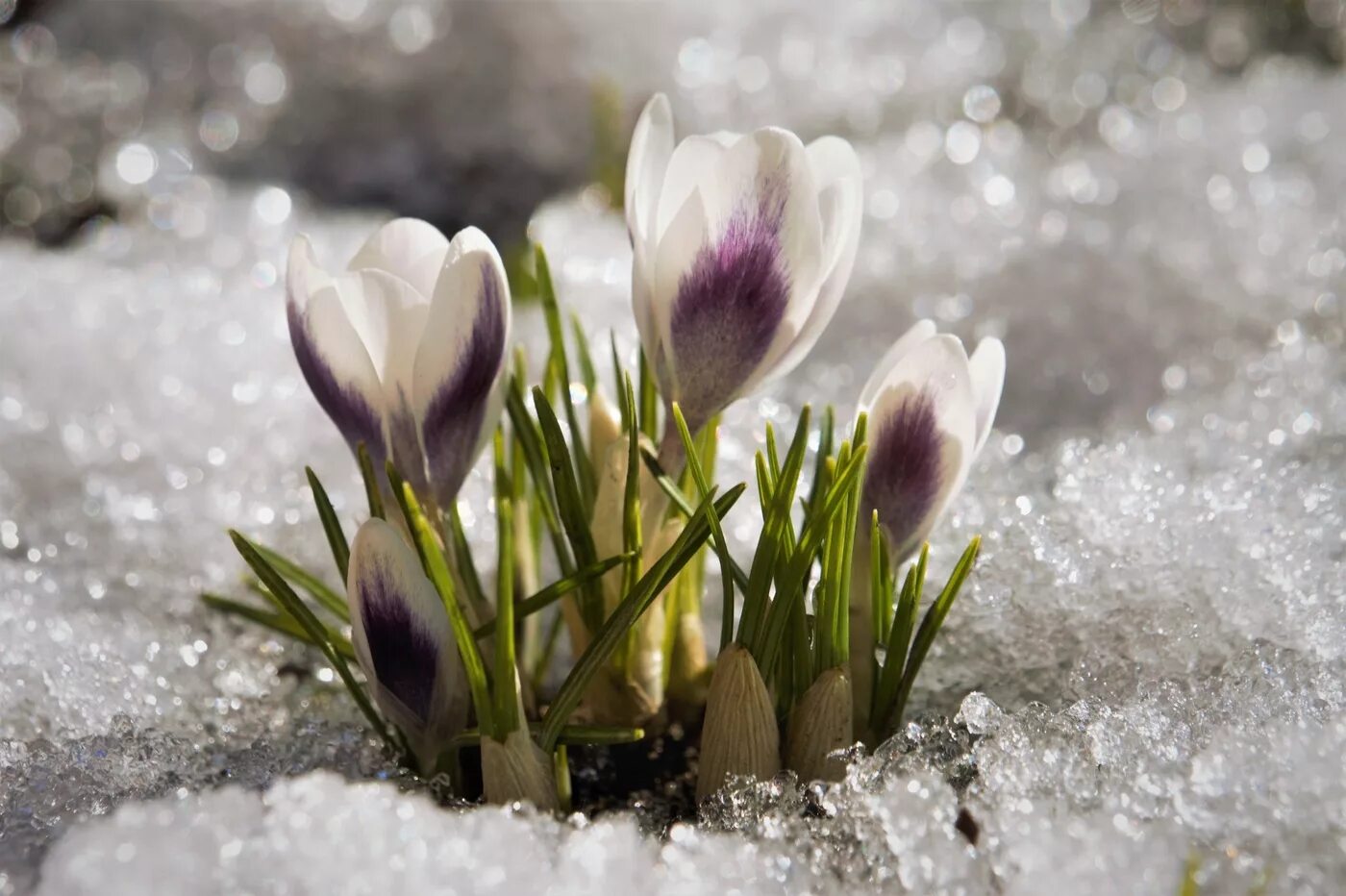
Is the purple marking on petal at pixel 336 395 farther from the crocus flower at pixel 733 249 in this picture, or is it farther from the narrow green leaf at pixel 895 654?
the narrow green leaf at pixel 895 654

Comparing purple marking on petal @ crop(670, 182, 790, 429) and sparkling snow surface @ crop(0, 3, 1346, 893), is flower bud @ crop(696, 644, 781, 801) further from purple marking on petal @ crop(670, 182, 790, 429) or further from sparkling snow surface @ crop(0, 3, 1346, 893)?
purple marking on petal @ crop(670, 182, 790, 429)

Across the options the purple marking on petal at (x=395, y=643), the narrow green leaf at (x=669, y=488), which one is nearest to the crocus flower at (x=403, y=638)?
the purple marking on petal at (x=395, y=643)

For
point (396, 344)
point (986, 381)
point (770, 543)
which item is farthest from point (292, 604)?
point (986, 381)

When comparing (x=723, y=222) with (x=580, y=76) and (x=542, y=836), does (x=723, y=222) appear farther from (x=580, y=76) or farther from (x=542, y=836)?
(x=580, y=76)

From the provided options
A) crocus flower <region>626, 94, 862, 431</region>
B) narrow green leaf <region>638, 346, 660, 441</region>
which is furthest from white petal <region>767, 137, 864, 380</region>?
narrow green leaf <region>638, 346, 660, 441</region>

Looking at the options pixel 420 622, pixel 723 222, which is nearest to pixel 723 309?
pixel 723 222

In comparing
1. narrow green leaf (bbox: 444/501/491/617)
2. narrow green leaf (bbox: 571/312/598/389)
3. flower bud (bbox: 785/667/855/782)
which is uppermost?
narrow green leaf (bbox: 571/312/598/389)

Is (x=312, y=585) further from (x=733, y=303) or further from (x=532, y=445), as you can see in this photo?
(x=733, y=303)
